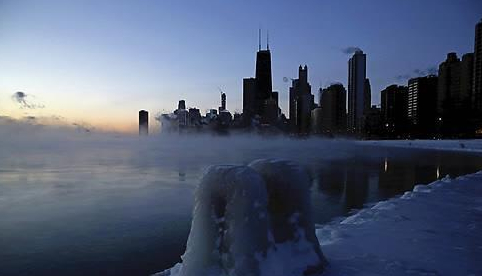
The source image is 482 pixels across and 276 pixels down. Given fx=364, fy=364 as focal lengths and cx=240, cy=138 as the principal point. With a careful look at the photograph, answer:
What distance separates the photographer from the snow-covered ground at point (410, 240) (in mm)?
4918

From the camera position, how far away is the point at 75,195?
1593 centimetres

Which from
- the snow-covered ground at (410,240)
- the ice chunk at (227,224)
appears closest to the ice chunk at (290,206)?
the ice chunk at (227,224)

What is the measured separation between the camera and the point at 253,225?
14.1ft

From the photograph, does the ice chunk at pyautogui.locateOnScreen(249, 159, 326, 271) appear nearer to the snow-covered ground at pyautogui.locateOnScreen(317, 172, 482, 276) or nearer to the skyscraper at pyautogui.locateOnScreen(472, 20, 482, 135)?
the snow-covered ground at pyautogui.locateOnScreen(317, 172, 482, 276)

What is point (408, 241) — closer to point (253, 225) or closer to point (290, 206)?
point (290, 206)

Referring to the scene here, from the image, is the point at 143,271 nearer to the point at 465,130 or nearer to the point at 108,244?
the point at 108,244

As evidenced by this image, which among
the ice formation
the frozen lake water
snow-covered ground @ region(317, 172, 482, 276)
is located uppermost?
the ice formation

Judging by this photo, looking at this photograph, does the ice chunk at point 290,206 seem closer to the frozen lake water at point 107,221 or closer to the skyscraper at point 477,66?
the frozen lake water at point 107,221

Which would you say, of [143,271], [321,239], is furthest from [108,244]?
[321,239]

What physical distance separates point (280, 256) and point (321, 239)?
2816mm

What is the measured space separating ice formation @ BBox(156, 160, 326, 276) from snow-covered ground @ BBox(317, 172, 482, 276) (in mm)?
625

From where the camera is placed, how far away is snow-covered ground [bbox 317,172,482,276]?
4918mm

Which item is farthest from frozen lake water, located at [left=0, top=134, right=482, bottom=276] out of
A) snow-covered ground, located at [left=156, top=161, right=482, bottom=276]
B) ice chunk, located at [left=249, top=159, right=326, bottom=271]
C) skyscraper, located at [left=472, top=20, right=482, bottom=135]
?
skyscraper, located at [left=472, top=20, right=482, bottom=135]

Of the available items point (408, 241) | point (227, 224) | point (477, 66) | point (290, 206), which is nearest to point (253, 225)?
point (227, 224)
